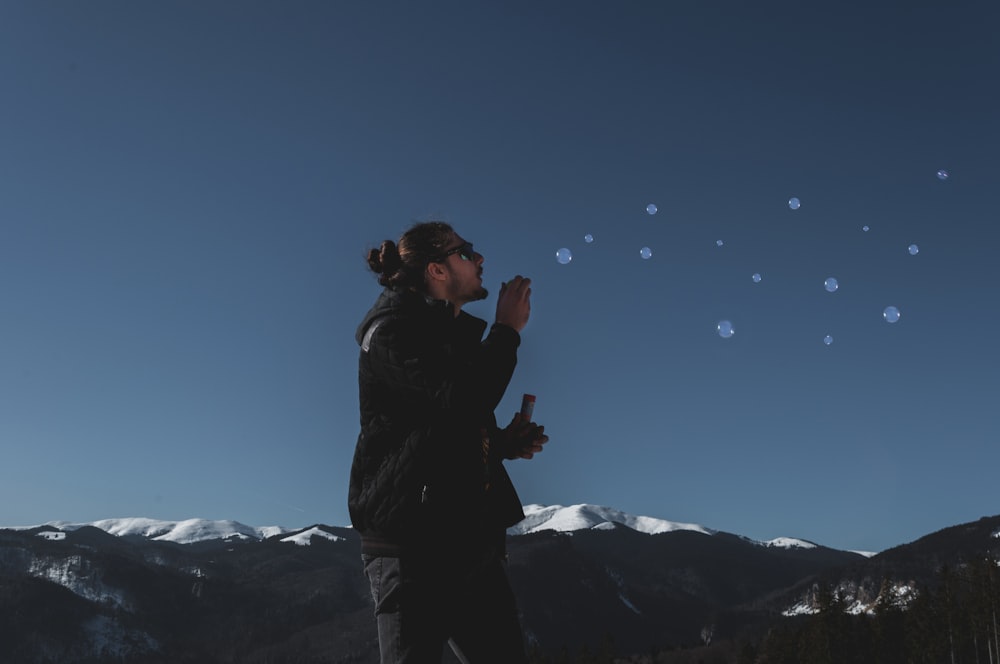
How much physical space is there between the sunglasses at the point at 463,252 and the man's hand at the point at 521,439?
101 centimetres

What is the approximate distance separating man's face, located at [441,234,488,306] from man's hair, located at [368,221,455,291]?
60 millimetres

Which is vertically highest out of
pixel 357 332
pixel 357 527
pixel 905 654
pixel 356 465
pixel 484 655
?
pixel 357 332

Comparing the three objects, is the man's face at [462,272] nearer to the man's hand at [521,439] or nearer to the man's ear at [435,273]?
the man's ear at [435,273]

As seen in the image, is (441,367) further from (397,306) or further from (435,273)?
(435,273)

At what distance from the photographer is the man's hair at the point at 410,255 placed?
5.03 metres

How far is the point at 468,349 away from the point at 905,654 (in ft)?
444

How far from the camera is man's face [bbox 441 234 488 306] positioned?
512cm

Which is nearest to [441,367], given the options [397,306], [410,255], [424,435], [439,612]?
[424,435]

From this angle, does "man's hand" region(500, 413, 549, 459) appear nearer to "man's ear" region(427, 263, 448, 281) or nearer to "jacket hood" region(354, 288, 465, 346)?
"jacket hood" region(354, 288, 465, 346)

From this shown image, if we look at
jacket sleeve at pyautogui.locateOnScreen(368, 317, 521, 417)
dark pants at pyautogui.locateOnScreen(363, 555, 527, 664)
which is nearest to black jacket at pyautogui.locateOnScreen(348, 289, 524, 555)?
jacket sleeve at pyautogui.locateOnScreen(368, 317, 521, 417)

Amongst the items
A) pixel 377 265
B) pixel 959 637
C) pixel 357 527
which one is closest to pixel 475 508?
pixel 357 527

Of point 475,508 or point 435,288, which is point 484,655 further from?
point 435,288

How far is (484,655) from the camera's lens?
4.64m

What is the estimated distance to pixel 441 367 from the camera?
4.41 metres
